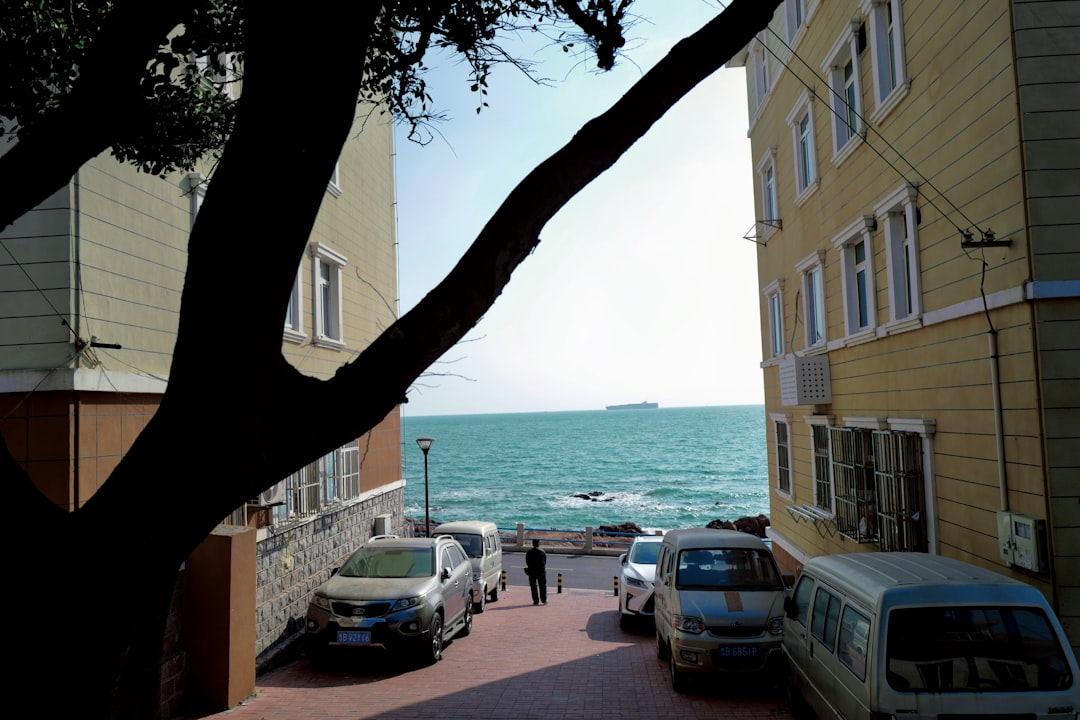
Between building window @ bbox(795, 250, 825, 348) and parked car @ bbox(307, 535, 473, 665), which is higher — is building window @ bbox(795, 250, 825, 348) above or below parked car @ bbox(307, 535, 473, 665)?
above

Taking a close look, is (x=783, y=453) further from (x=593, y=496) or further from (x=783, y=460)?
(x=593, y=496)

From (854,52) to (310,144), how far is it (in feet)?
37.6

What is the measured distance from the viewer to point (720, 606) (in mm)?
9672

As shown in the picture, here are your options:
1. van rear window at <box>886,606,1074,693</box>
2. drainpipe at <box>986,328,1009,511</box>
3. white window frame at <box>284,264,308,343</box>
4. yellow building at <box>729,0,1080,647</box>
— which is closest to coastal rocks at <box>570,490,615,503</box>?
yellow building at <box>729,0,1080,647</box>

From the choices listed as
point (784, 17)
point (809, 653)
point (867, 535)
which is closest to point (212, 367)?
point (809, 653)

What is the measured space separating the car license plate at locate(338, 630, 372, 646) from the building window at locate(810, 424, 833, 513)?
8.18m

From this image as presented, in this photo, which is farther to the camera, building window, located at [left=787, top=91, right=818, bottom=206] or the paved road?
building window, located at [left=787, top=91, right=818, bottom=206]

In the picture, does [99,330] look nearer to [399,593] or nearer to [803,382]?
[399,593]

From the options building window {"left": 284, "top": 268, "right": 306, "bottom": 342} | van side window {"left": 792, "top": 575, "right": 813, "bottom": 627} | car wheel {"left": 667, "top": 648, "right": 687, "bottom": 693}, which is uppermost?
building window {"left": 284, "top": 268, "right": 306, "bottom": 342}

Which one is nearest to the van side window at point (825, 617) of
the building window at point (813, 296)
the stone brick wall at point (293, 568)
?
the stone brick wall at point (293, 568)

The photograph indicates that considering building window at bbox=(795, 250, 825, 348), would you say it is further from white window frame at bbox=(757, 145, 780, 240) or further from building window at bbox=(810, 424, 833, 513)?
white window frame at bbox=(757, 145, 780, 240)

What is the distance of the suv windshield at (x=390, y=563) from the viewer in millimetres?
12422

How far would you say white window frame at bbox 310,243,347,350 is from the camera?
51.7 ft

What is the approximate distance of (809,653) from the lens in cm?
736
